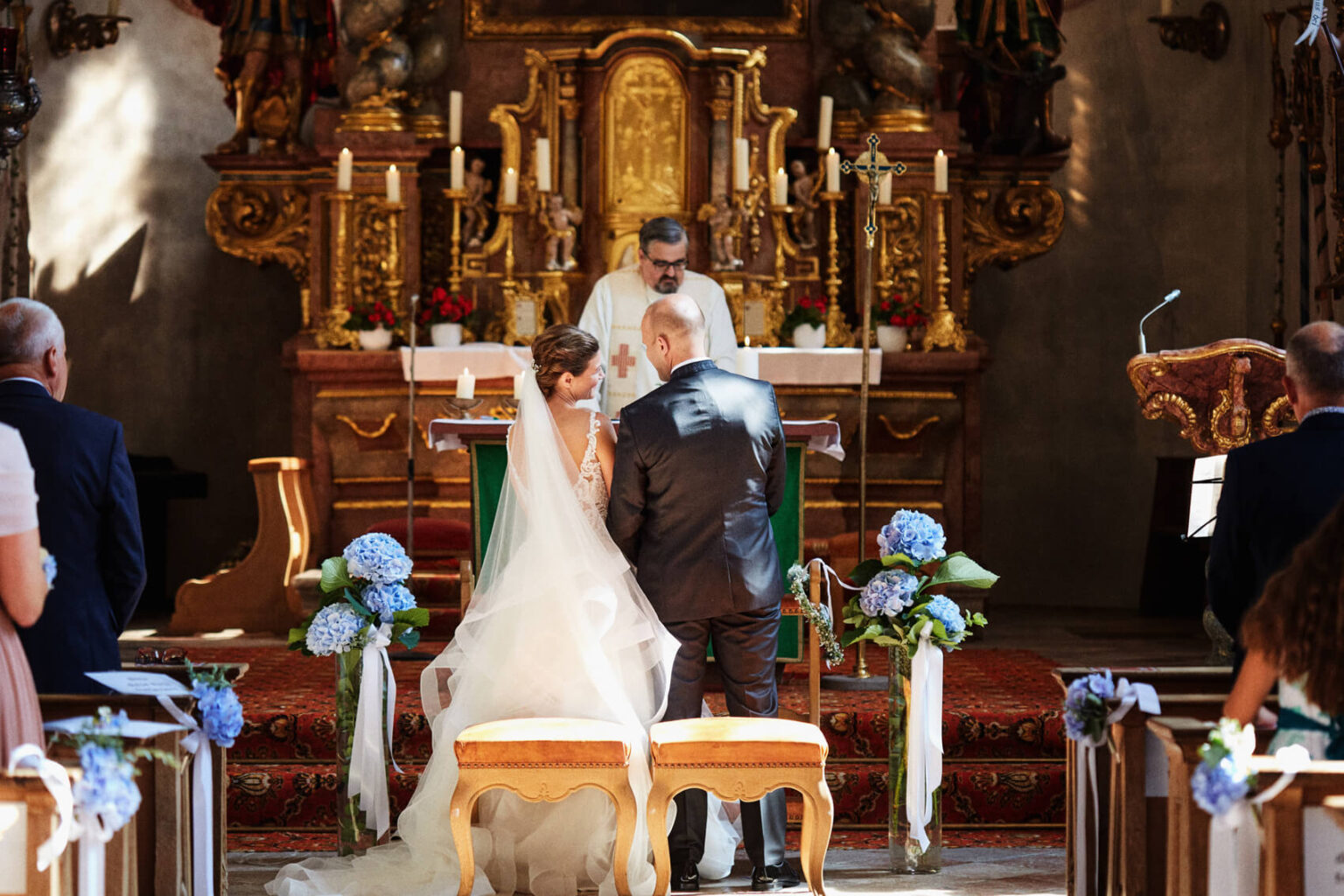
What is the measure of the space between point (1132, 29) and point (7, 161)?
23.5 feet

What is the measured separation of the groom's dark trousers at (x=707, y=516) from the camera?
4781 mm

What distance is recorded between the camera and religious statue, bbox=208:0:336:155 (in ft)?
32.7

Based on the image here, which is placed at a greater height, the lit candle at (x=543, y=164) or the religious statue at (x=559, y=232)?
the lit candle at (x=543, y=164)

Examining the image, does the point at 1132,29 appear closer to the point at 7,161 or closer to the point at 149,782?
the point at 7,161

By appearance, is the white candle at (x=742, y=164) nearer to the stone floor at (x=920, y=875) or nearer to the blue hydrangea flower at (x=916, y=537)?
the blue hydrangea flower at (x=916, y=537)

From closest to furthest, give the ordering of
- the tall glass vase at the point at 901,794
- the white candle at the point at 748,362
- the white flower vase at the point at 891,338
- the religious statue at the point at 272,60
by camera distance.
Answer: the tall glass vase at the point at 901,794 → the white candle at the point at 748,362 → the white flower vase at the point at 891,338 → the religious statue at the point at 272,60

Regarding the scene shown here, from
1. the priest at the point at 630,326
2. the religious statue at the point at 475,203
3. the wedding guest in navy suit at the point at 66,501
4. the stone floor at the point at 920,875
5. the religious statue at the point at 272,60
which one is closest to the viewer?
the wedding guest in navy suit at the point at 66,501

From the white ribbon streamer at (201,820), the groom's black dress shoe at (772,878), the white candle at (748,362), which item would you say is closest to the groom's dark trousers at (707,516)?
the groom's black dress shoe at (772,878)

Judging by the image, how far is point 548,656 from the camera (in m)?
4.84

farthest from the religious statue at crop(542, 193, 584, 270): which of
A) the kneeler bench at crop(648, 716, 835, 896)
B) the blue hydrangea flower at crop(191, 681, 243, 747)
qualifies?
the blue hydrangea flower at crop(191, 681, 243, 747)

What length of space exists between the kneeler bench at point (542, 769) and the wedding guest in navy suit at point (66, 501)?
3.28ft

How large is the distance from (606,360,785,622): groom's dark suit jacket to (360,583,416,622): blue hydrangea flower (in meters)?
0.87

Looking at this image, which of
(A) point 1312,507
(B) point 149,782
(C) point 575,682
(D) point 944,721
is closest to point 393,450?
(D) point 944,721

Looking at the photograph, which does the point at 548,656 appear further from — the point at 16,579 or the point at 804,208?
the point at 804,208
